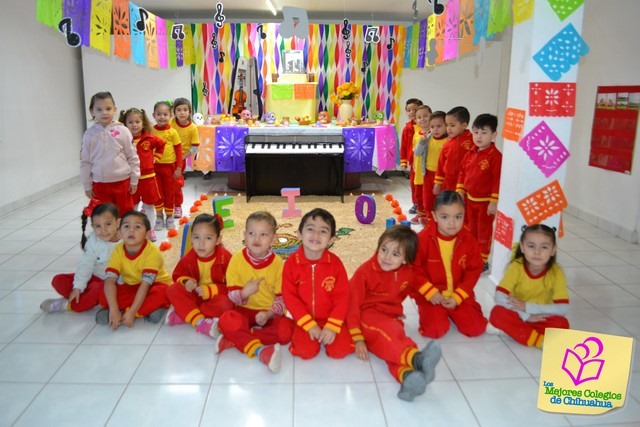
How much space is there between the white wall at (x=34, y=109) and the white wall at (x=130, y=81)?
0.25m

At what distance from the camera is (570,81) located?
3391mm

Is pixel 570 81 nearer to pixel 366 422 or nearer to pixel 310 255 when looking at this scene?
pixel 310 255

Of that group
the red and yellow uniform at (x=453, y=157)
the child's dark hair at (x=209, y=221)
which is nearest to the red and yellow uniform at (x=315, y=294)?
the child's dark hair at (x=209, y=221)

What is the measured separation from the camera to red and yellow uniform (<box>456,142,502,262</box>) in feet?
13.4

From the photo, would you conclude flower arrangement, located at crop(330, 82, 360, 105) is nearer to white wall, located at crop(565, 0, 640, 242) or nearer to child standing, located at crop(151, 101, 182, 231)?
white wall, located at crop(565, 0, 640, 242)

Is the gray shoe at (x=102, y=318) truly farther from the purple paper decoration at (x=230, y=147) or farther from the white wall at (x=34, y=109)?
the purple paper decoration at (x=230, y=147)

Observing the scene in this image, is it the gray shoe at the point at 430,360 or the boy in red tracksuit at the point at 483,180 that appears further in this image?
the boy in red tracksuit at the point at 483,180

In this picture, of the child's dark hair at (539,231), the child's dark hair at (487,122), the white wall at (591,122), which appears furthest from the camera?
the white wall at (591,122)

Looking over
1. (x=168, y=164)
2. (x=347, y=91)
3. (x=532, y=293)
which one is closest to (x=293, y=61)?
(x=347, y=91)

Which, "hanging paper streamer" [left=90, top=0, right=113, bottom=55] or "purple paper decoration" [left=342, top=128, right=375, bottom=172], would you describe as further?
"purple paper decoration" [left=342, top=128, right=375, bottom=172]

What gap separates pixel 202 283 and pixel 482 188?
2244 millimetres

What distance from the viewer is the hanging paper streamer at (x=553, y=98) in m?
3.40

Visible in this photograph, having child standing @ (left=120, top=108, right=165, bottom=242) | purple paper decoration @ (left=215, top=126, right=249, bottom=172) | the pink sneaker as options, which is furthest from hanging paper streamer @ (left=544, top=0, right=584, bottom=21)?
purple paper decoration @ (left=215, top=126, right=249, bottom=172)

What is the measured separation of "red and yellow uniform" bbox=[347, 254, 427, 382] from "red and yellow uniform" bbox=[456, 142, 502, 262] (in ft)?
4.33
